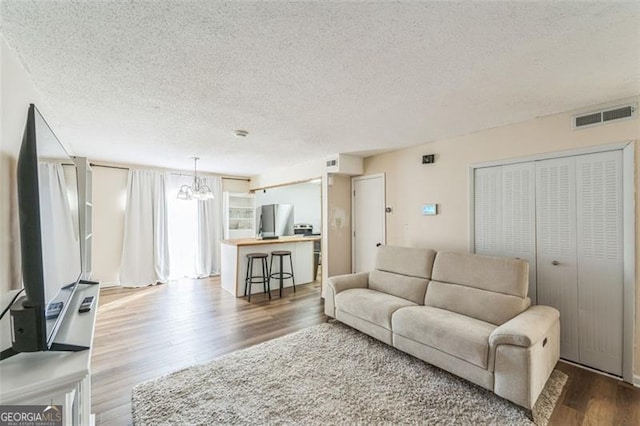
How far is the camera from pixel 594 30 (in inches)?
58.8

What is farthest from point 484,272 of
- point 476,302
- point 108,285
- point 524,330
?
point 108,285

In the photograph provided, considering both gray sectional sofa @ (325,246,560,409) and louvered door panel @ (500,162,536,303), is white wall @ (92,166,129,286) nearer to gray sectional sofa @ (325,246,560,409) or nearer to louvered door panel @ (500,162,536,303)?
gray sectional sofa @ (325,246,560,409)

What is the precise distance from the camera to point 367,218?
470 cm

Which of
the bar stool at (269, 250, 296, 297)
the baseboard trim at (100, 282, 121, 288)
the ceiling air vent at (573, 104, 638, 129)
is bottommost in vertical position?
the baseboard trim at (100, 282, 121, 288)

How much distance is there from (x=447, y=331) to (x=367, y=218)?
255cm

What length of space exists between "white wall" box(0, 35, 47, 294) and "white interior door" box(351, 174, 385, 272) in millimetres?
3944

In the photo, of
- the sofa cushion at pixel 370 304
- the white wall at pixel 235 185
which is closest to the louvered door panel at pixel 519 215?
the sofa cushion at pixel 370 304

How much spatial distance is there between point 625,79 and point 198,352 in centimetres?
436

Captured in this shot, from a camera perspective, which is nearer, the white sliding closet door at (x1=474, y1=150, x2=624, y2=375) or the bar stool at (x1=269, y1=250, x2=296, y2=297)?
the white sliding closet door at (x1=474, y1=150, x2=624, y2=375)

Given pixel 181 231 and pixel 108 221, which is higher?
pixel 108 221

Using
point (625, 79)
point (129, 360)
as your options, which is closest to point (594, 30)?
point (625, 79)

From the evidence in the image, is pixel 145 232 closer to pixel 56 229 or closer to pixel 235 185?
pixel 235 185

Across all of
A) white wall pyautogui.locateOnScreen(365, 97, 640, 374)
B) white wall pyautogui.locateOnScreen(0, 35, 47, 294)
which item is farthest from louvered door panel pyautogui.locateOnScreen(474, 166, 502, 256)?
white wall pyautogui.locateOnScreen(0, 35, 47, 294)

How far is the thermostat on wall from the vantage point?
12.1 ft
